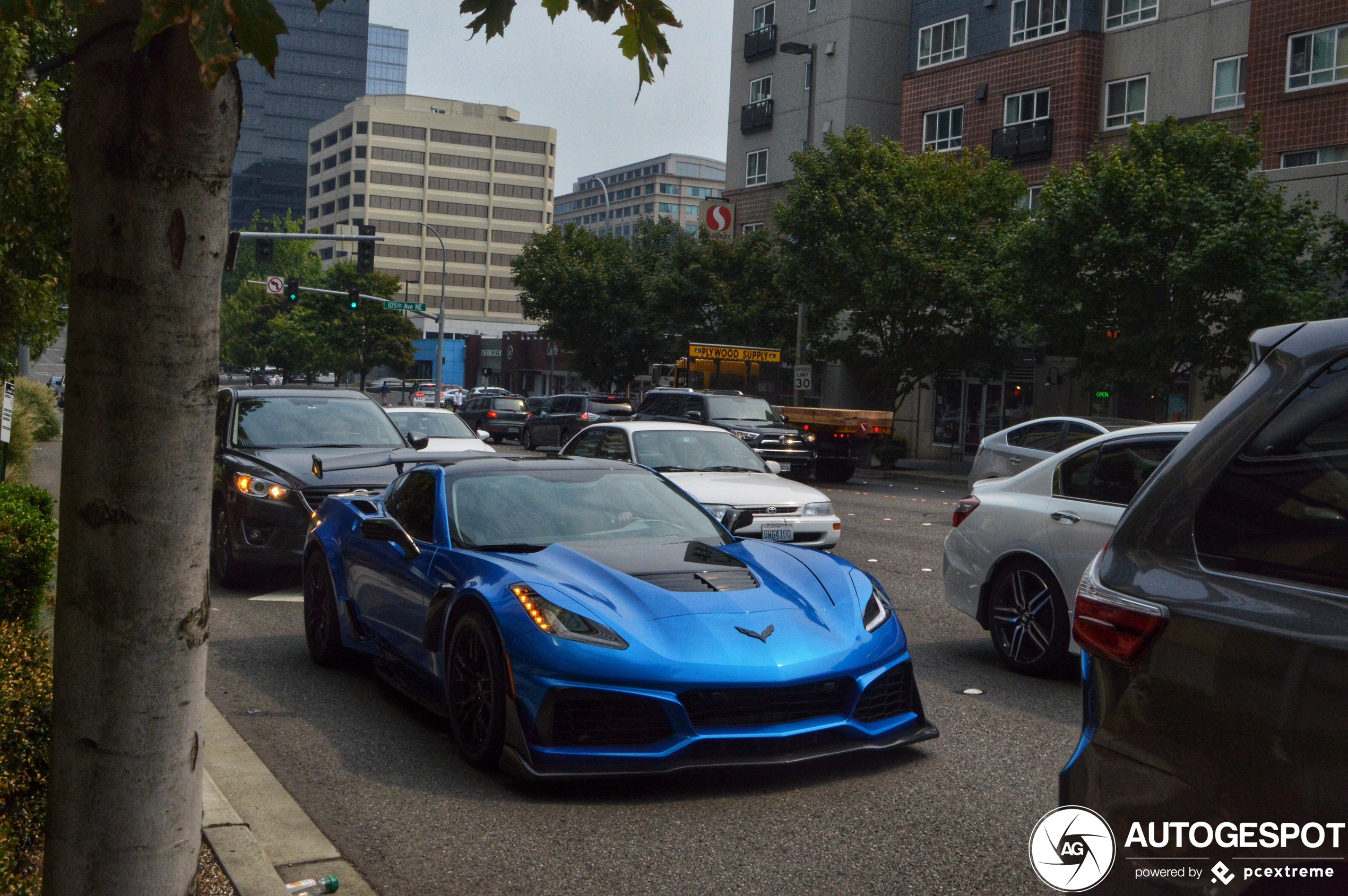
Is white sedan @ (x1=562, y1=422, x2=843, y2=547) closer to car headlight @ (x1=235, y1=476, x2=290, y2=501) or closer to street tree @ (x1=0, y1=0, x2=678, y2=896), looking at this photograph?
car headlight @ (x1=235, y1=476, x2=290, y2=501)

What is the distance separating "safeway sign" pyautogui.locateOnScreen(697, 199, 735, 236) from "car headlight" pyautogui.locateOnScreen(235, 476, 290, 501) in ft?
132

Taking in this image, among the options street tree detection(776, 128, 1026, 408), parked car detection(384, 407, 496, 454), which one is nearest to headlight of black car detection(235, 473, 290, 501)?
parked car detection(384, 407, 496, 454)

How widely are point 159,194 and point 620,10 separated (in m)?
1.72

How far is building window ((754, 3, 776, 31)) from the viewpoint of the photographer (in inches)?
2140

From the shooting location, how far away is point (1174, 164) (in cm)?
2723

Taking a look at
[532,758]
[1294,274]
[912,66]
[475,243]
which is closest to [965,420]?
[912,66]

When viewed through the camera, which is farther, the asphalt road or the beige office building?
the beige office building

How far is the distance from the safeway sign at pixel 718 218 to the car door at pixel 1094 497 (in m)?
43.2

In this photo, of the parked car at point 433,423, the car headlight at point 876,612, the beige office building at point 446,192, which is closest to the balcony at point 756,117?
the parked car at point 433,423

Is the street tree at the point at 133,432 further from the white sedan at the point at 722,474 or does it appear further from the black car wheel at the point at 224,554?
the white sedan at the point at 722,474

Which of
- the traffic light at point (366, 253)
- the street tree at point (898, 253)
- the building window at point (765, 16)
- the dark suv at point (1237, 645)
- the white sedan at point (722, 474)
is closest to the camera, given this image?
the dark suv at point (1237, 645)

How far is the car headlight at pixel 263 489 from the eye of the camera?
10977 mm

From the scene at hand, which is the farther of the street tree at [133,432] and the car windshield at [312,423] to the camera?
the car windshield at [312,423]

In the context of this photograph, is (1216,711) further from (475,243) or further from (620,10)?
(475,243)
